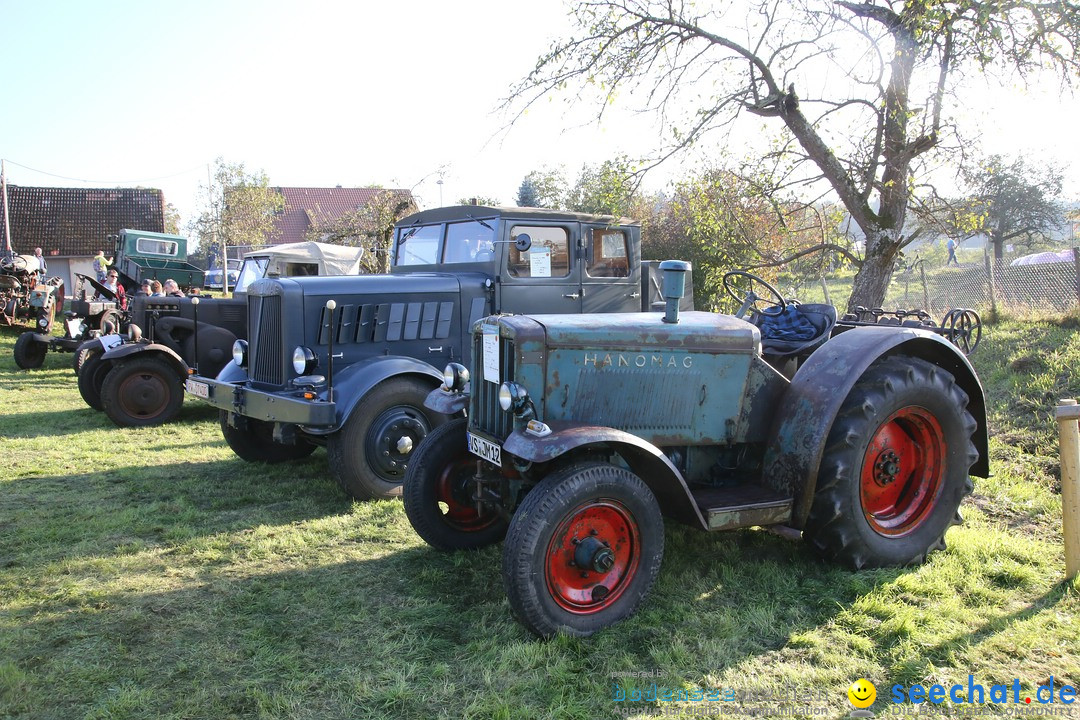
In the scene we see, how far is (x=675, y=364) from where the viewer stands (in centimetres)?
351

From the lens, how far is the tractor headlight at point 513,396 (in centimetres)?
322

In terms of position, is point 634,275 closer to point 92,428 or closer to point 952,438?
point 952,438

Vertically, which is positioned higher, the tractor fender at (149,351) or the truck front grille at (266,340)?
the truck front grille at (266,340)

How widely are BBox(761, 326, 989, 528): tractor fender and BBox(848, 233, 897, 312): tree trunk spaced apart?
426cm

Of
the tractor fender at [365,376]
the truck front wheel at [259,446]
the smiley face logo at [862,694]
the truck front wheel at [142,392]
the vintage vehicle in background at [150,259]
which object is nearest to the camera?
the smiley face logo at [862,694]

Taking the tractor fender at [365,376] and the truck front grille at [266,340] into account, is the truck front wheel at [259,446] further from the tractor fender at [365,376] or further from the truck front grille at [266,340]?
the tractor fender at [365,376]

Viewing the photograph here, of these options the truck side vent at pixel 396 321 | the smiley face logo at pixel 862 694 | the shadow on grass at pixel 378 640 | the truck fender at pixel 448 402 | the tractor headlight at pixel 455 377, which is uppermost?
the truck side vent at pixel 396 321

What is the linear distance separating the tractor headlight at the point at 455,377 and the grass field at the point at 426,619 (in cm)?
94

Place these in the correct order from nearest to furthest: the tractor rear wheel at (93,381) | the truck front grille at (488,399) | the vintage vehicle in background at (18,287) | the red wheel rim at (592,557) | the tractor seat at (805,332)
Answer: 1. the red wheel rim at (592,557)
2. the truck front grille at (488,399)
3. the tractor seat at (805,332)
4. the tractor rear wheel at (93,381)
5. the vintage vehicle in background at (18,287)

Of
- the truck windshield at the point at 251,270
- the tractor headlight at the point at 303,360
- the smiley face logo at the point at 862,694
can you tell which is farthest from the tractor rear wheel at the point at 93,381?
the smiley face logo at the point at 862,694

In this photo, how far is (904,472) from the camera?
3.98 m

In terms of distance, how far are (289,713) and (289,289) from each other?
3.50 meters

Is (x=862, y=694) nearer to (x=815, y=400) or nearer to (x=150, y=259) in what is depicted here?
(x=815, y=400)

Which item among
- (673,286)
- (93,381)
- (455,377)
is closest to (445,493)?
(455,377)
